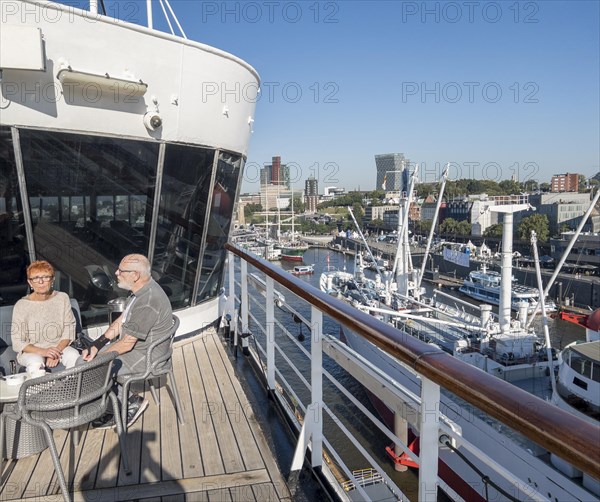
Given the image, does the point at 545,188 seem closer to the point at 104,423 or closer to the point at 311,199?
the point at 311,199

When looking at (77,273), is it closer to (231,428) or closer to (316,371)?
(231,428)

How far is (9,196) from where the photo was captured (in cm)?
321

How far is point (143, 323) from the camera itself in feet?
8.55

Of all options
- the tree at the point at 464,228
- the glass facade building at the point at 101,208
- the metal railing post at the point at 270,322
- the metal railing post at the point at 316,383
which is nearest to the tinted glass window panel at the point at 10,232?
the glass facade building at the point at 101,208

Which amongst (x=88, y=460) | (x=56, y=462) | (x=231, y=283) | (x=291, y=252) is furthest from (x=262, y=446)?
(x=291, y=252)

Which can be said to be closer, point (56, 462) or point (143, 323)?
point (56, 462)

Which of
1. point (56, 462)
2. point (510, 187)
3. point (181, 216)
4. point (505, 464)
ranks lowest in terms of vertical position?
point (505, 464)

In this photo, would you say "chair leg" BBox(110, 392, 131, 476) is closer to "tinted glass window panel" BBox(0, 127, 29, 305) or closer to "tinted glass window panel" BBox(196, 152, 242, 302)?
"tinted glass window panel" BBox(0, 127, 29, 305)

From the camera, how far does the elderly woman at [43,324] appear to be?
8.88ft

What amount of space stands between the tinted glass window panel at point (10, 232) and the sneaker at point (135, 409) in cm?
131

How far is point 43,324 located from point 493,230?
59.4 m

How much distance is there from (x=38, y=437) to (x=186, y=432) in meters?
0.79

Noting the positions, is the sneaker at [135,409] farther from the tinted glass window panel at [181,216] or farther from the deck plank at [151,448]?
the tinted glass window panel at [181,216]

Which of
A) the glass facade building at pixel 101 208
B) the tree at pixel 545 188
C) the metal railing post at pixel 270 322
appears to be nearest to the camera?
the metal railing post at pixel 270 322
